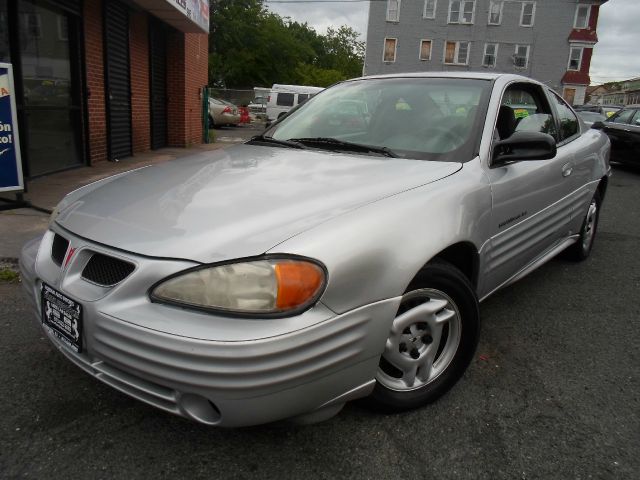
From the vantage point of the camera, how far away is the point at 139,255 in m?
1.78

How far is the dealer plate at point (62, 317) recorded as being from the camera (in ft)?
6.07

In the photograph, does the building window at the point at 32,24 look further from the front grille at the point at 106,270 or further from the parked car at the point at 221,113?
the parked car at the point at 221,113

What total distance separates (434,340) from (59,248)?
1582 millimetres

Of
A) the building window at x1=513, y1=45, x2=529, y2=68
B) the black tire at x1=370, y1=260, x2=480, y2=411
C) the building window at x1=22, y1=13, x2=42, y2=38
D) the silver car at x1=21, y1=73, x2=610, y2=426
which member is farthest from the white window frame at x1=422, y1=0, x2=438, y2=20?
the black tire at x1=370, y1=260, x2=480, y2=411

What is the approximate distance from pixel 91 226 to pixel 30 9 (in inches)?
240

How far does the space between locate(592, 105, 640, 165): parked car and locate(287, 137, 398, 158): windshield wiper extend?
389 inches

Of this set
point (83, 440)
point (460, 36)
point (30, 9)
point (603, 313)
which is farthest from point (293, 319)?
point (460, 36)

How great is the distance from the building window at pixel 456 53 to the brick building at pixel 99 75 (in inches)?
1281

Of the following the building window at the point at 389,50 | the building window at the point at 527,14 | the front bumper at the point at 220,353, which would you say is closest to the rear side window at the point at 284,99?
the building window at the point at 389,50

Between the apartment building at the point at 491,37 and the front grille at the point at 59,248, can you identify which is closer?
the front grille at the point at 59,248

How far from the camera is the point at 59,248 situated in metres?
2.13

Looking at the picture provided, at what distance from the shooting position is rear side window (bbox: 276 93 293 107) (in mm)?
22734

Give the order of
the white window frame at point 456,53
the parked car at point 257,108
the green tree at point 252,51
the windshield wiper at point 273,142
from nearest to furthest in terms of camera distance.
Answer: the windshield wiper at point 273,142, the parked car at point 257,108, the white window frame at point 456,53, the green tree at point 252,51

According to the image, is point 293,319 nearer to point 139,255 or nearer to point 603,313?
point 139,255
